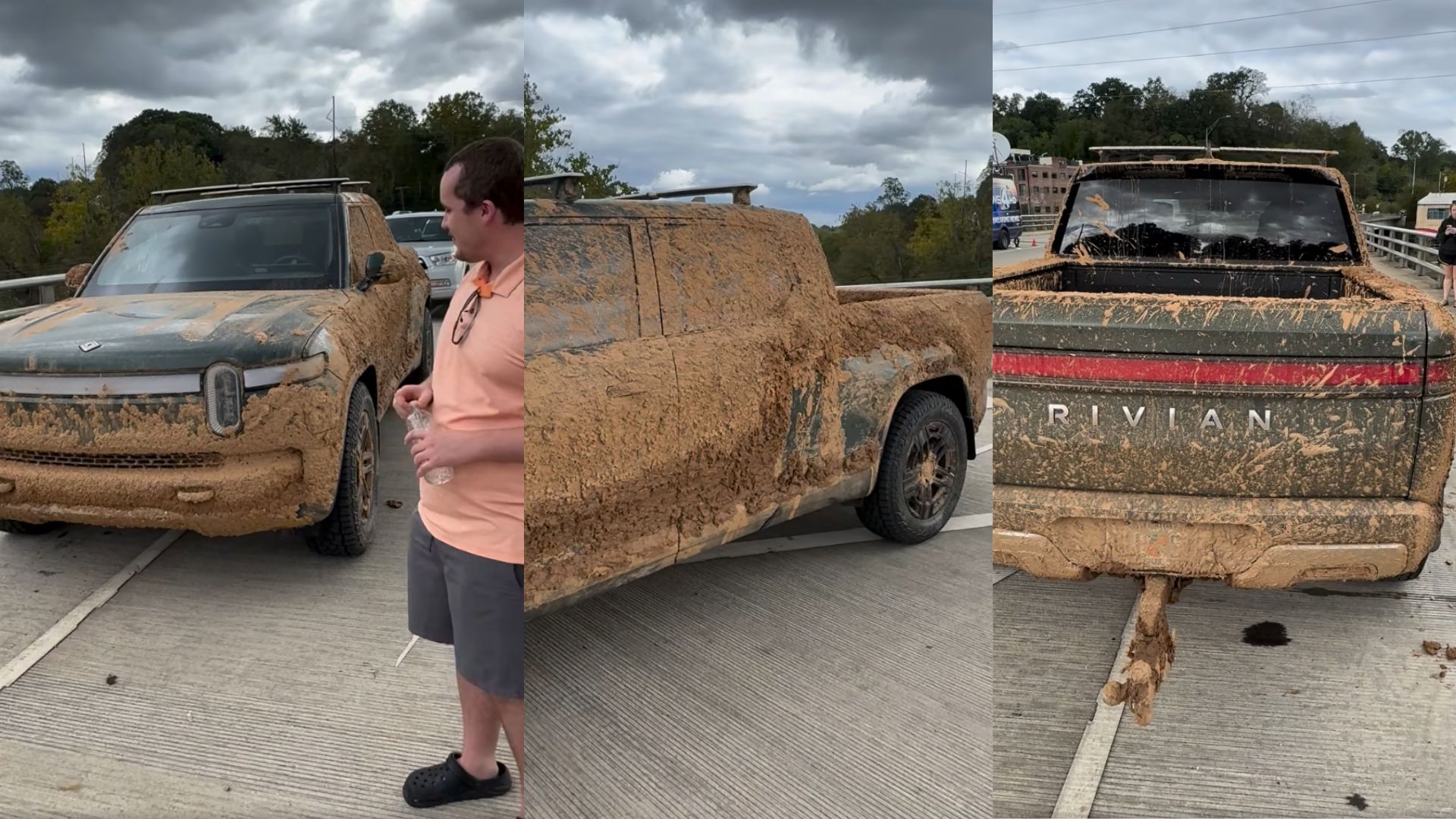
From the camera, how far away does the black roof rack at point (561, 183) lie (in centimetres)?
102

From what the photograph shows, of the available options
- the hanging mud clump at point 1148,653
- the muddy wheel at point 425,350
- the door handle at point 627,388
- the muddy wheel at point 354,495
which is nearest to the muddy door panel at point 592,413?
the door handle at point 627,388

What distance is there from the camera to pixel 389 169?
1.59 metres

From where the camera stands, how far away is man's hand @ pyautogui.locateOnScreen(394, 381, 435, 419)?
4.37 feet

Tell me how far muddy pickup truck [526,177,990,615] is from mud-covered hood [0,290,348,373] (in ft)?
4.96

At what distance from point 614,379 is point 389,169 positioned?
61 cm

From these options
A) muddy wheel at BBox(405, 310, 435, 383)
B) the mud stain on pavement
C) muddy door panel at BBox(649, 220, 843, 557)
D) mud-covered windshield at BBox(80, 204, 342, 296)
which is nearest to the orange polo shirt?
muddy door panel at BBox(649, 220, 843, 557)

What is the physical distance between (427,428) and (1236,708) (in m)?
1.96

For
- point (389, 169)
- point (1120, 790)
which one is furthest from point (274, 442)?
point (1120, 790)

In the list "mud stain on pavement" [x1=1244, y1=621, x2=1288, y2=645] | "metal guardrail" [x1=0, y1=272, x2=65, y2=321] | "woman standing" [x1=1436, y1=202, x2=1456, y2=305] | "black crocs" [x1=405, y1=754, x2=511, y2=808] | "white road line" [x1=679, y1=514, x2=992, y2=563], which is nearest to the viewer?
"black crocs" [x1=405, y1=754, x2=511, y2=808]

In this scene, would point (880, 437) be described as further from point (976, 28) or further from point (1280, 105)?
point (1280, 105)

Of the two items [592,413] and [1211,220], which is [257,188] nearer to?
[592,413]

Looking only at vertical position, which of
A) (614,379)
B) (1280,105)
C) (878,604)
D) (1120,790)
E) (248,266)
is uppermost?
(1280,105)

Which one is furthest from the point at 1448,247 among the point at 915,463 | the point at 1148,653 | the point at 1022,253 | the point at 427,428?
the point at 427,428

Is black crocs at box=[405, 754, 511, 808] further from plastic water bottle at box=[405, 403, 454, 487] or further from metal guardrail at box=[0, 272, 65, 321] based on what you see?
metal guardrail at box=[0, 272, 65, 321]
